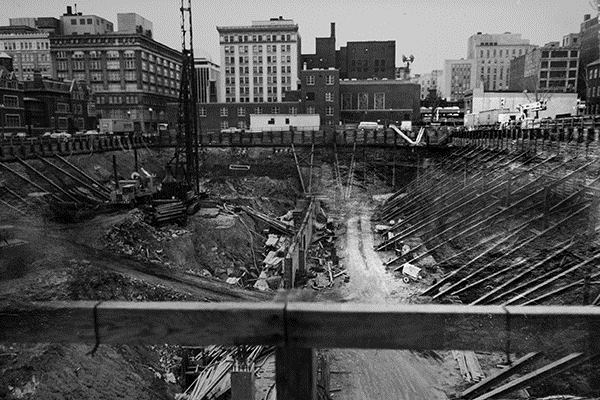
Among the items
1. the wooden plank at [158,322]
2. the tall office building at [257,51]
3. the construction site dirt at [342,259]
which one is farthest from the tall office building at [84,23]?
the wooden plank at [158,322]

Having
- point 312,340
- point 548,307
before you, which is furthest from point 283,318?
point 548,307

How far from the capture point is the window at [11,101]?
131 ft

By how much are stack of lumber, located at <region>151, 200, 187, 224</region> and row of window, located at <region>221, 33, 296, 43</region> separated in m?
12.6

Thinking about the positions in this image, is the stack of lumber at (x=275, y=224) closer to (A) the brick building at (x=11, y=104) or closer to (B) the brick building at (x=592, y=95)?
(A) the brick building at (x=11, y=104)

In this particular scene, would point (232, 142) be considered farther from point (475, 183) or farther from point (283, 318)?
point (283, 318)

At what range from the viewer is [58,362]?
615 cm

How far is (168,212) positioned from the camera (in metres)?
19.5

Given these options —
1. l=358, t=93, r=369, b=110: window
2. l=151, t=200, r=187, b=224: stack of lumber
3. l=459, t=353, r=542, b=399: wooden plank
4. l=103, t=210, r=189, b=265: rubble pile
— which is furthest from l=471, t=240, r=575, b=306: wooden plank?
l=151, t=200, r=187, b=224: stack of lumber

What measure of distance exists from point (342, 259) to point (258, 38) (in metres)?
9.87

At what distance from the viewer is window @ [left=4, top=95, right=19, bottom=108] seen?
39906 millimetres

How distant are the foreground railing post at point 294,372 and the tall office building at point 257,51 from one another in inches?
149

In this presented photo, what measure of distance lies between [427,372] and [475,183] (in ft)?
42.2

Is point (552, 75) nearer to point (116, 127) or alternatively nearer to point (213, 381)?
point (116, 127)

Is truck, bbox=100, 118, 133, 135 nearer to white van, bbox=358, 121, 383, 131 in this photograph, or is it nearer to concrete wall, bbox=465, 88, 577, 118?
white van, bbox=358, 121, 383, 131
